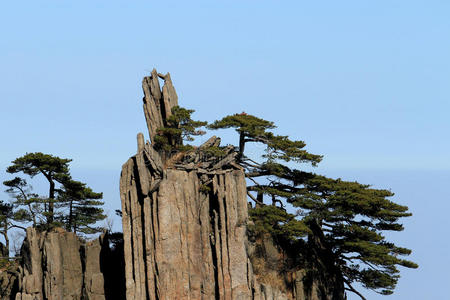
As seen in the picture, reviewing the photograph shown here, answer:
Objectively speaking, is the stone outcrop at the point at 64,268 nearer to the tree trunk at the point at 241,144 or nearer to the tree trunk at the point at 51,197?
the tree trunk at the point at 51,197

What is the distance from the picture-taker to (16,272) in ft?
209

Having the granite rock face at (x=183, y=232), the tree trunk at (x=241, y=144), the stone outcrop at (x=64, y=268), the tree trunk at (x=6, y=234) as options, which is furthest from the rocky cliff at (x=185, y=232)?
the tree trunk at (x=6, y=234)

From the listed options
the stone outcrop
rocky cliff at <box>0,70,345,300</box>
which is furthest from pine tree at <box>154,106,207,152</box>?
the stone outcrop

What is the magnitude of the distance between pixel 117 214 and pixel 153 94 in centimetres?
892

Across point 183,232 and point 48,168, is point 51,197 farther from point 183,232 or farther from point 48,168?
point 183,232

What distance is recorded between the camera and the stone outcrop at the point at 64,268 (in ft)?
204

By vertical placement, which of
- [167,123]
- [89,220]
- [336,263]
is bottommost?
[336,263]

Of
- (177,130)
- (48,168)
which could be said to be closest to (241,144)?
(177,130)

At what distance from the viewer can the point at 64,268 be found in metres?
62.8

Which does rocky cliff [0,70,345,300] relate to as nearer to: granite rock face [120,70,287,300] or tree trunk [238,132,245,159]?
granite rock face [120,70,287,300]

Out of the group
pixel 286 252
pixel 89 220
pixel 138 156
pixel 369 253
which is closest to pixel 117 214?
pixel 89 220

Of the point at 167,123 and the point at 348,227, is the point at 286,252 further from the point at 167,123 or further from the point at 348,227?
the point at 167,123

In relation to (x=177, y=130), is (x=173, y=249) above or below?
below

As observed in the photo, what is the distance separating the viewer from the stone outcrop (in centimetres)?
6206
